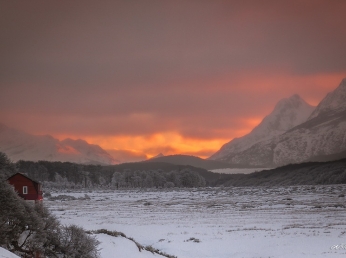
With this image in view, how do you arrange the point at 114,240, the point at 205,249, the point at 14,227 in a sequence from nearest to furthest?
1. the point at 14,227
2. the point at 114,240
3. the point at 205,249

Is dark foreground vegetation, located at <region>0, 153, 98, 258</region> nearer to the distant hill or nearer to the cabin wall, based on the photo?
the cabin wall

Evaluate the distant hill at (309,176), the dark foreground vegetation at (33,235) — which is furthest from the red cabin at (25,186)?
the distant hill at (309,176)

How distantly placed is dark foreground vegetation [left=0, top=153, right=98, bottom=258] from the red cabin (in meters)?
24.2

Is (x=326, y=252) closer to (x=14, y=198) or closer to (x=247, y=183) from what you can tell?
(x=14, y=198)

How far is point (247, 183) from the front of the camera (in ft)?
627

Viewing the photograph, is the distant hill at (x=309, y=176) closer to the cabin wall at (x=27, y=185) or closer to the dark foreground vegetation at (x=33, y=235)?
the cabin wall at (x=27, y=185)

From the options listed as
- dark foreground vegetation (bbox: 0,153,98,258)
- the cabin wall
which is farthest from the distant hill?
dark foreground vegetation (bbox: 0,153,98,258)

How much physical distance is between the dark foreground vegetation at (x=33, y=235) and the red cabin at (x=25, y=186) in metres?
24.2

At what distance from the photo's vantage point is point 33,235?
19312 millimetres

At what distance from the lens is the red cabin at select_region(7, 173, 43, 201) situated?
143 feet

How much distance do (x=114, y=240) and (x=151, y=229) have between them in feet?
51.9

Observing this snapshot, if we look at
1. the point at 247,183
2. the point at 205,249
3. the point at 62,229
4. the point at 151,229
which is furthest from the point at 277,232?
the point at 247,183

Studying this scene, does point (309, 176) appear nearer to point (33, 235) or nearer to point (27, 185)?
point (27, 185)

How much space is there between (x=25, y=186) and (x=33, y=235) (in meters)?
27.2
